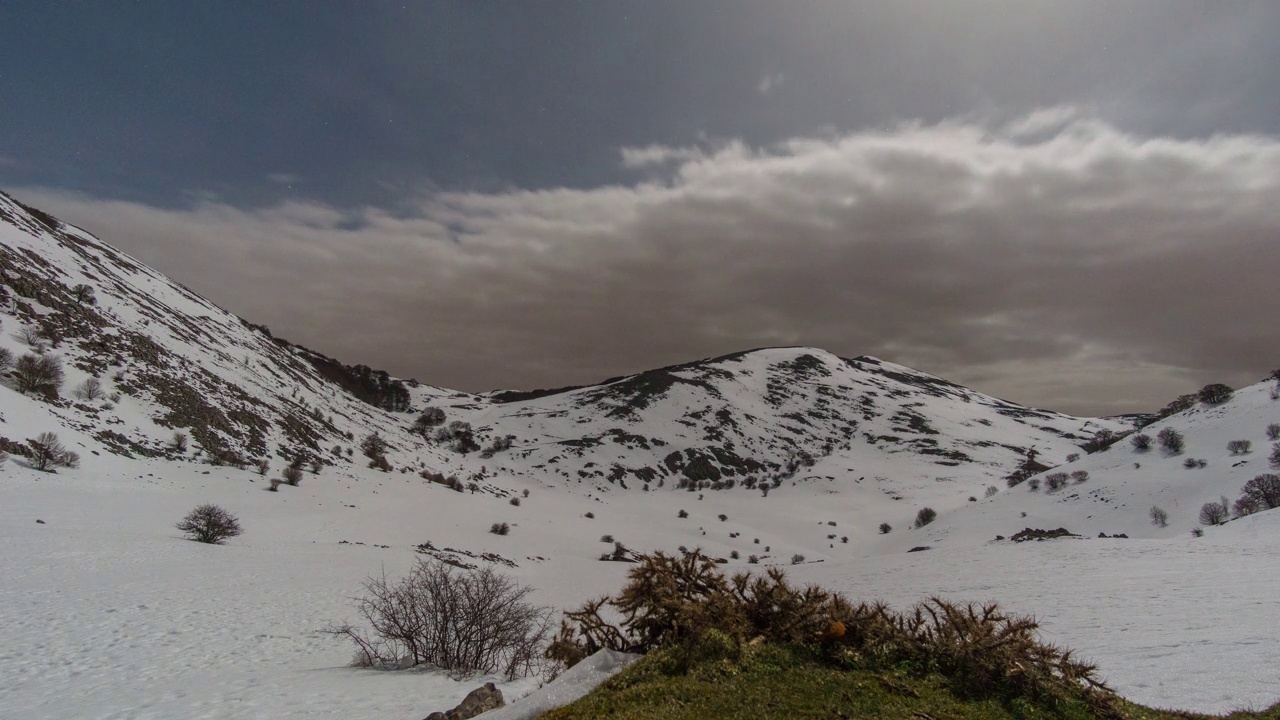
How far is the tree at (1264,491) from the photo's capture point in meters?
34.8

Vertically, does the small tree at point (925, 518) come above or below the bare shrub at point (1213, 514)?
below

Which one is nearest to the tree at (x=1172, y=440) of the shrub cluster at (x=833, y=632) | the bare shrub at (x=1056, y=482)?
the bare shrub at (x=1056, y=482)

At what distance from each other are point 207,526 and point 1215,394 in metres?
89.9

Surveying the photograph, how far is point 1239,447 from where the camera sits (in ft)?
146

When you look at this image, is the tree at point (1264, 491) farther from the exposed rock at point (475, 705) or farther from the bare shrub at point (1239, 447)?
the exposed rock at point (475, 705)

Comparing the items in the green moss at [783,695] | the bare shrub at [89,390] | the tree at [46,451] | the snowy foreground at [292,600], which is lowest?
the snowy foreground at [292,600]

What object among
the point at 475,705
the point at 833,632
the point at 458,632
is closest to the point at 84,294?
the point at 458,632

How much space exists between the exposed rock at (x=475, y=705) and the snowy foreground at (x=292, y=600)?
2.06 meters

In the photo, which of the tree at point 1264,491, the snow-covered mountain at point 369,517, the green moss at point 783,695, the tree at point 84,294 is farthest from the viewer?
the tree at point 84,294

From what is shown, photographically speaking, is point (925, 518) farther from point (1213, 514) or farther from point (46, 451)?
point (46, 451)

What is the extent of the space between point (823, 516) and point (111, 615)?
74013mm

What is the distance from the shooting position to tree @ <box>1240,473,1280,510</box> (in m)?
34.8

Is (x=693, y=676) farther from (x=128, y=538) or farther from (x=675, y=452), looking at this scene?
(x=675, y=452)

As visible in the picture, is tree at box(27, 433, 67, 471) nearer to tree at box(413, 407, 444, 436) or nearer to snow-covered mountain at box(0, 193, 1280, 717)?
snow-covered mountain at box(0, 193, 1280, 717)
